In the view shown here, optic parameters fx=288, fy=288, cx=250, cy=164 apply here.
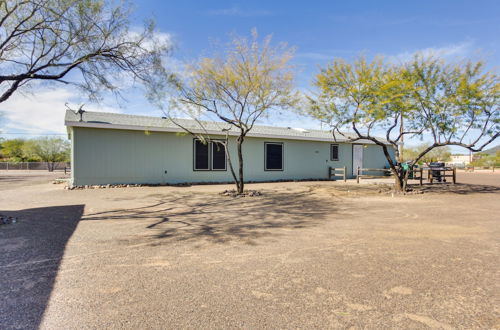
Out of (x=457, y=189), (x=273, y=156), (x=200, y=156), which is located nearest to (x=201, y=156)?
(x=200, y=156)

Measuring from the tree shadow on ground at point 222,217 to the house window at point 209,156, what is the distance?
489 cm

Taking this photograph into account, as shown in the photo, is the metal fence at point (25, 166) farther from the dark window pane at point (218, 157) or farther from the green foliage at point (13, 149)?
the dark window pane at point (218, 157)

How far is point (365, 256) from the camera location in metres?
3.61

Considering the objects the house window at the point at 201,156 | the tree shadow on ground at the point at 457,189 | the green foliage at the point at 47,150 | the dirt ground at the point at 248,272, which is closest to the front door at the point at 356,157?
the tree shadow on ground at the point at 457,189

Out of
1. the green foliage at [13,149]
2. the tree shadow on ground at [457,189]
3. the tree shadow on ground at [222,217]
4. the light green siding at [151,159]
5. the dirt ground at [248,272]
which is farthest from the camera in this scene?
the green foliage at [13,149]

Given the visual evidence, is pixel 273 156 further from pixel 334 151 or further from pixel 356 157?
pixel 356 157

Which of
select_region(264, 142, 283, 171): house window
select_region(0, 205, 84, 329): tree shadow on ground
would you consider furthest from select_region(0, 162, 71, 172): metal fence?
select_region(0, 205, 84, 329): tree shadow on ground

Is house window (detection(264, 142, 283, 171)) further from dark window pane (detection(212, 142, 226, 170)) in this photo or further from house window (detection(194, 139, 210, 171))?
house window (detection(194, 139, 210, 171))

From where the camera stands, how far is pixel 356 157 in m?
18.5

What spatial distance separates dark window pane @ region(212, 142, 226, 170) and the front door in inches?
351

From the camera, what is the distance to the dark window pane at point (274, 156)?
50.3 feet

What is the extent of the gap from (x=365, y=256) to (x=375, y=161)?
17404 millimetres

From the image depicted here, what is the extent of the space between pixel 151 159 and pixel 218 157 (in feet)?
10.3

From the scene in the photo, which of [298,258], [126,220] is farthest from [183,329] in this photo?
[126,220]
